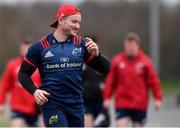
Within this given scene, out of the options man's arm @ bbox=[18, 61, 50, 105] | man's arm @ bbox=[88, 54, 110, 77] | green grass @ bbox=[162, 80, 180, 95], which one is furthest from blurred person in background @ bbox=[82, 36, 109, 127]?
green grass @ bbox=[162, 80, 180, 95]

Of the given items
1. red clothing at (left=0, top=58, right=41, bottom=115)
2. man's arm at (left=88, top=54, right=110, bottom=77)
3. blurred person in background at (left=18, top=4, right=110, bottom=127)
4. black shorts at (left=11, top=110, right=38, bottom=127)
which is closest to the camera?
blurred person in background at (left=18, top=4, right=110, bottom=127)

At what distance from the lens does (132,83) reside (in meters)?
14.6

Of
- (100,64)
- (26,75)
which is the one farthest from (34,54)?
(100,64)

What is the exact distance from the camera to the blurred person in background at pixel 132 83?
47.8ft

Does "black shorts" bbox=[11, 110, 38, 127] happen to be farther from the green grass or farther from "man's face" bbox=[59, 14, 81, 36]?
the green grass

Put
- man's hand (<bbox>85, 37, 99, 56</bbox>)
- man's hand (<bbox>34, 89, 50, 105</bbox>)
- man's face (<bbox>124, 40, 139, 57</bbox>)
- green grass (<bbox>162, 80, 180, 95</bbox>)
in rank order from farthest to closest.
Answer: green grass (<bbox>162, 80, 180, 95</bbox>) < man's face (<bbox>124, 40, 139, 57</bbox>) < man's hand (<bbox>85, 37, 99, 56</bbox>) < man's hand (<bbox>34, 89, 50, 105</bbox>)

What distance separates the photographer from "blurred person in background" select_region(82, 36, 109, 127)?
1475 centimetres

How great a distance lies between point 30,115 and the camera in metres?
15.2

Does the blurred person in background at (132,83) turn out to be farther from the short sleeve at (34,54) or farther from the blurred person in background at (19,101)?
the short sleeve at (34,54)

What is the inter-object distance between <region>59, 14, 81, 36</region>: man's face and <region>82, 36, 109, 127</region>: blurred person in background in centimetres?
550

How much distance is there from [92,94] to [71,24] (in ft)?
19.1

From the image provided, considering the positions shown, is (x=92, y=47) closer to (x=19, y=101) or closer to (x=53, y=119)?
(x=53, y=119)

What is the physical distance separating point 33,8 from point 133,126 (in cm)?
3877

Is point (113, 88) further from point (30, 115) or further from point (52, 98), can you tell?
point (52, 98)
